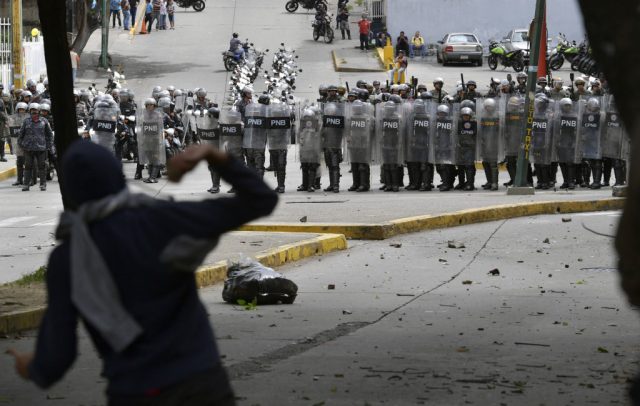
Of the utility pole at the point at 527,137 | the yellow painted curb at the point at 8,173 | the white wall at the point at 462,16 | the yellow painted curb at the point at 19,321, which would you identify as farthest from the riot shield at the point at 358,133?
the white wall at the point at 462,16

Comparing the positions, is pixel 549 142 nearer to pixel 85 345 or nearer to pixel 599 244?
pixel 599 244

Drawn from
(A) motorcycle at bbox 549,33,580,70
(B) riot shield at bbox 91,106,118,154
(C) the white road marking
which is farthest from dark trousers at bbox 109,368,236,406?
(A) motorcycle at bbox 549,33,580,70

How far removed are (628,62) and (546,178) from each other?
68.2 feet

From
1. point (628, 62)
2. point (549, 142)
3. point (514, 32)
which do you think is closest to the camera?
point (628, 62)

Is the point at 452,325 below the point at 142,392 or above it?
below

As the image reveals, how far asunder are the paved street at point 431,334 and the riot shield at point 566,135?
27.6ft

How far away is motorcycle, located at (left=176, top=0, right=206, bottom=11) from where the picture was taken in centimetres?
6919

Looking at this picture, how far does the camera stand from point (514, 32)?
55.5 meters

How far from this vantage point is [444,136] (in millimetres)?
25547

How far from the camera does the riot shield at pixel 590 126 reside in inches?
990

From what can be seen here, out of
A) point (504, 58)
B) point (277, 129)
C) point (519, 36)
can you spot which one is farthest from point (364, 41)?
point (277, 129)

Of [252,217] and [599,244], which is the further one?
[599,244]

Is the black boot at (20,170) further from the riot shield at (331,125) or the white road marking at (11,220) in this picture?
the white road marking at (11,220)

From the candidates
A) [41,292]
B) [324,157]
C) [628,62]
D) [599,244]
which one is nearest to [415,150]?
[324,157]
